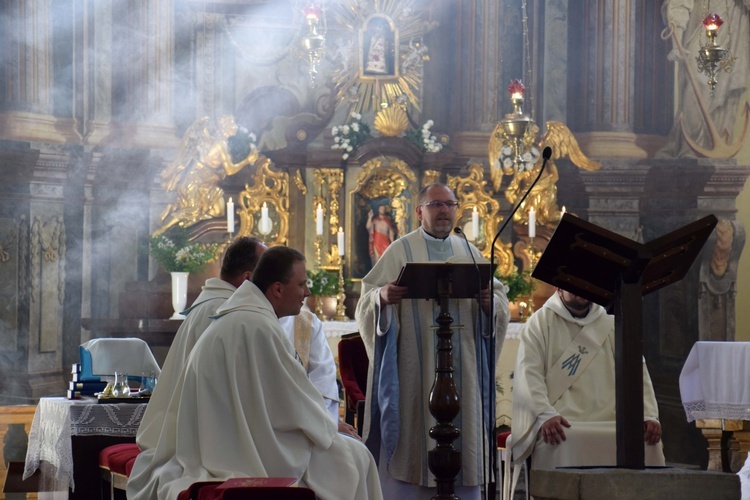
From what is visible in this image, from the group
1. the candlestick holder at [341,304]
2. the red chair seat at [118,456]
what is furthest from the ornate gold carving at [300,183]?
the red chair seat at [118,456]

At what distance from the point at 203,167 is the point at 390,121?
5.55ft

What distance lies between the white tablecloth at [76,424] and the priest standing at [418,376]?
50.6 inches

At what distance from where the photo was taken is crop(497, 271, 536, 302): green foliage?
9.83 m

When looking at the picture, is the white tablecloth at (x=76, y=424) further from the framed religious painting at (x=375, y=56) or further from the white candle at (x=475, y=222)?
the framed religious painting at (x=375, y=56)

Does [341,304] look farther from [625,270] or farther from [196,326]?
[625,270]

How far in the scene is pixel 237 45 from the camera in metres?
10.7

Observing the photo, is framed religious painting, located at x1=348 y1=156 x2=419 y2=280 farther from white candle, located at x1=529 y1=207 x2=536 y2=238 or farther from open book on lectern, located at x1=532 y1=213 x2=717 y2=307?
open book on lectern, located at x1=532 y1=213 x2=717 y2=307

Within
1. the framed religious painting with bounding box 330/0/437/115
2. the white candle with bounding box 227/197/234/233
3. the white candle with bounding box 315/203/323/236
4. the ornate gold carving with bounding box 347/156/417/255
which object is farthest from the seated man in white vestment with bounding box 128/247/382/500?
the framed religious painting with bounding box 330/0/437/115

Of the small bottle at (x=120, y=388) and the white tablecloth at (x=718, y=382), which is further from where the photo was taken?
the white tablecloth at (x=718, y=382)

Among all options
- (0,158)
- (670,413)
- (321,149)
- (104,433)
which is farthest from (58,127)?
(670,413)

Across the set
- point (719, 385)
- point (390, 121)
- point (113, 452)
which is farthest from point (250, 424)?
point (390, 121)

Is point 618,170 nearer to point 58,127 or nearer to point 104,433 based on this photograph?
point 58,127

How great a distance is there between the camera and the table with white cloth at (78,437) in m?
6.16

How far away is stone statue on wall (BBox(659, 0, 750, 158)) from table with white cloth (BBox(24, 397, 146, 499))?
6535 millimetres
